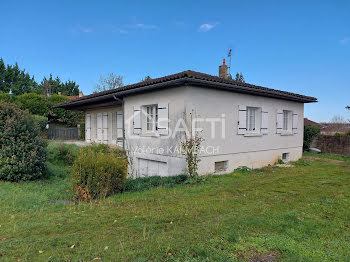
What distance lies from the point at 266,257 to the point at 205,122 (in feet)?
18.6

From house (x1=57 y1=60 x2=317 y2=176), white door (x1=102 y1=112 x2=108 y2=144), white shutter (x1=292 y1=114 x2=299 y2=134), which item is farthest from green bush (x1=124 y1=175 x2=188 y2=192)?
white shutter (x1=292 y1=114 x2=299 y2=134)

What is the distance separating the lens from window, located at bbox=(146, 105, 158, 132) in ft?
29.8

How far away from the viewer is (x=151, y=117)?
9.27 m

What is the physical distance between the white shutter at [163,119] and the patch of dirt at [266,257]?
5.71m

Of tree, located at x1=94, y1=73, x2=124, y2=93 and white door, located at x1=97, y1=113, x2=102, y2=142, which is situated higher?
tree, located at x1=94, y1=73, x2=124, y2=93

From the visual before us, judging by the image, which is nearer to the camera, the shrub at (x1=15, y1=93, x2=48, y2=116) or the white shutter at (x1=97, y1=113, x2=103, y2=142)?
the white shutter at (x1=97, y1=113, x2=103, y2=142)

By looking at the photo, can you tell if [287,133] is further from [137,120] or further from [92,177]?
[92,177]

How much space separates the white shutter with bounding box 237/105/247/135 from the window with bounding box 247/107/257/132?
748mm

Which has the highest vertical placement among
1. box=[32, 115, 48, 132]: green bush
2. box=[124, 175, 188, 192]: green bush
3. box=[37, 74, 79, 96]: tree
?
box=[37, 74, 79, 96]: tree

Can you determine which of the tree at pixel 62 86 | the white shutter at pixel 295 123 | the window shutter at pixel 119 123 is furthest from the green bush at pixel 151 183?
the tree at pixel 62 86

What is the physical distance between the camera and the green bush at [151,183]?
6.54 metres

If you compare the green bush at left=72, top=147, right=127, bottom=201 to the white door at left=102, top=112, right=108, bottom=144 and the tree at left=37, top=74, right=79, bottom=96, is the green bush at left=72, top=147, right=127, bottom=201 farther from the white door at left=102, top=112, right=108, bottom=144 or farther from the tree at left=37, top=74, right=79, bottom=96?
the tree at left=37, top=74, right=79, bottom=96

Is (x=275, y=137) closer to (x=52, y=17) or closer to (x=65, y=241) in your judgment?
(x=65, y=241)

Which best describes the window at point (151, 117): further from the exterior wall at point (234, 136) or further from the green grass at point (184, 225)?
the green grass at point (184, 225)
